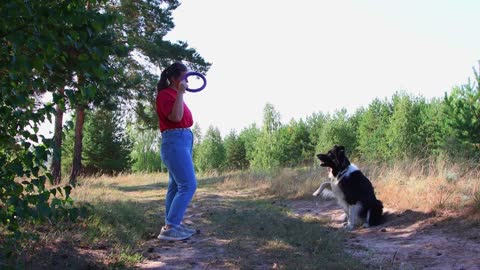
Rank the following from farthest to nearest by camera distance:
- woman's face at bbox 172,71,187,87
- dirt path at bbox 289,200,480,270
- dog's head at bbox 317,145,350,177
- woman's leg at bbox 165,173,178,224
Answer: dog's head at bbox 317,145,350,177 < woman's leg at bbox 165,173,178,224 < woman's face at bbox 172,71,187,87 < dirt path at bbox 289,200,480,270

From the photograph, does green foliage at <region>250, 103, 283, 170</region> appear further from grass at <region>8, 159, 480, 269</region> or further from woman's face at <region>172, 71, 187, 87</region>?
woman's face at <region>172, 71, 187, 87</region>

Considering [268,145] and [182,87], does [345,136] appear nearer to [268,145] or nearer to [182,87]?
[268,145]

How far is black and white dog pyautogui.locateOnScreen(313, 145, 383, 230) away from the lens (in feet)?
21.8

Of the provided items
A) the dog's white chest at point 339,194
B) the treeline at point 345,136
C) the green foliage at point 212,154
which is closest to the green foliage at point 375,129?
the treeline at point 345,136

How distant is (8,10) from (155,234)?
3.79 meters

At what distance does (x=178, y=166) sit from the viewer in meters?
4.73

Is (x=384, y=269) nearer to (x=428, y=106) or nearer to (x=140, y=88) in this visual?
(x=140, y=88)

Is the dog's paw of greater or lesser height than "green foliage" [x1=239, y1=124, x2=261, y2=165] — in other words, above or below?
below

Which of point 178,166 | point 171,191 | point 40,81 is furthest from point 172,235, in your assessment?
point 40,81

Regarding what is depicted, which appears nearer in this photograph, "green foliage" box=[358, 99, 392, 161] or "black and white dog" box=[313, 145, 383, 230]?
"black and white dog" box=[313, 145, 383, 230]

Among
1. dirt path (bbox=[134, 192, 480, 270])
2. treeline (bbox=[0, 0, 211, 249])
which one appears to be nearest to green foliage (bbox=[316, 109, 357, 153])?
dirt path (bbox=[134, 192, 480, 270])

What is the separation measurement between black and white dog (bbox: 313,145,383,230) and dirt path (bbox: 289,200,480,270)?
22 centimetres

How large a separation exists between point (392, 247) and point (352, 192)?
5.78 feet

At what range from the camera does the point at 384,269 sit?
391cm
